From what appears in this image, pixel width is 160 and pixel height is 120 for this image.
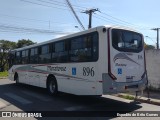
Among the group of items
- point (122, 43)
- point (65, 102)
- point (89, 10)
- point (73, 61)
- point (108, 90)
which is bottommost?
point (65, 102)

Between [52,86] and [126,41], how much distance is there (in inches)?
209

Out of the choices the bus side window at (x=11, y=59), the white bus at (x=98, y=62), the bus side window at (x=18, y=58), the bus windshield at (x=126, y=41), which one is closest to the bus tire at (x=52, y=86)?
the white bus at (x=98, y=62)

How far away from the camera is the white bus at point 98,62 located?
9.93 metres

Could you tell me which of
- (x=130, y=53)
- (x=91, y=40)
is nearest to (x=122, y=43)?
(x=130, y=53)

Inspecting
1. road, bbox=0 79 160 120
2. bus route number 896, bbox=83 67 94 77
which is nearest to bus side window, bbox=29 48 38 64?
road, bbox=0 79 160 120

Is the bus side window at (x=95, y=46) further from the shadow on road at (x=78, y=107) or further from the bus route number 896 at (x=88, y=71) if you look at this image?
the shadow on road at (x=78, y=107)

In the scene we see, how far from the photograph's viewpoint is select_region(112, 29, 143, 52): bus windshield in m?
10.2

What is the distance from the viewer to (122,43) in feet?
34.4

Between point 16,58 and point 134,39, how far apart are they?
38.3ft

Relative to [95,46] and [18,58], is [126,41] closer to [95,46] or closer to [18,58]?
[95,46]

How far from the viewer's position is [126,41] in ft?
35.2

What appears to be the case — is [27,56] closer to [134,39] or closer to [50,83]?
[50,83]

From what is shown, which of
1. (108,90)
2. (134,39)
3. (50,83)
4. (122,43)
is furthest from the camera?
(50,83)

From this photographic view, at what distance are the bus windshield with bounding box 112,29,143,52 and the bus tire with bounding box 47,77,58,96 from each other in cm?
470
